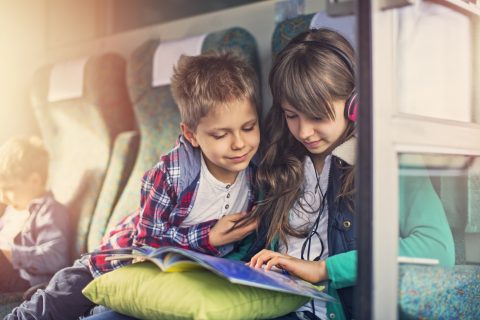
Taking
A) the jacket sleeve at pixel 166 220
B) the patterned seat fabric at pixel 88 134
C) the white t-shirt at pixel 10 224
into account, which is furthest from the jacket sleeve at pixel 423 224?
the white t-shirt at pixel 10 224

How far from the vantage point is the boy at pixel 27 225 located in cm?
254

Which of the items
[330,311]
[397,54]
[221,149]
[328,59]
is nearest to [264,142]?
[221,149]

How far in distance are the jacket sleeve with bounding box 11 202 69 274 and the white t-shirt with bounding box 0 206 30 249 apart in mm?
53

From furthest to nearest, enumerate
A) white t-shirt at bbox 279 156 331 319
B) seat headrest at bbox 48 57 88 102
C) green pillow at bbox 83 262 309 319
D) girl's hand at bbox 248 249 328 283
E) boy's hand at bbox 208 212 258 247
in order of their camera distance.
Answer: seat headrest at bbox 48 57 88 102
boy's hand at bbox 208 212 258 247
white t-shirt at bbox 279 156 331 319
girl's hand at bbox 248 249 328 283
green pillow at bbox 83 262 309 319

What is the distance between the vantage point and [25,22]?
10.8 feet

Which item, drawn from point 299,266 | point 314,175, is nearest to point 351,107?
point 314,175

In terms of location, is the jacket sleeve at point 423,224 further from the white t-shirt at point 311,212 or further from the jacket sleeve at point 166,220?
the jacket sleeve at point 166,220

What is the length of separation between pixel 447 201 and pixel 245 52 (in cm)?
96

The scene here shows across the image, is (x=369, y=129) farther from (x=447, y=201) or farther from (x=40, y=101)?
(x=40, y=101)

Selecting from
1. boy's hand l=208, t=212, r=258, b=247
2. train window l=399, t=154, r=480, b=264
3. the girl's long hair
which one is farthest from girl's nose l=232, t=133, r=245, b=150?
train window l=399, t=154, r=480, b=264

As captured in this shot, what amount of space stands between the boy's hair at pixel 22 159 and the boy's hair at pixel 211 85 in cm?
113

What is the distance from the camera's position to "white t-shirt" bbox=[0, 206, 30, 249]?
104 inches

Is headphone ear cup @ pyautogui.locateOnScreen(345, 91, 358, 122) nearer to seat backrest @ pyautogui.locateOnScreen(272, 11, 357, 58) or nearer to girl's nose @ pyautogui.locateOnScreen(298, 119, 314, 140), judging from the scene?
girl's nose @ pyautogui.locateOnScreen(298, 119, 314, 140)

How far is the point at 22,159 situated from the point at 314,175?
1514mm
